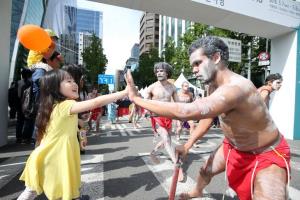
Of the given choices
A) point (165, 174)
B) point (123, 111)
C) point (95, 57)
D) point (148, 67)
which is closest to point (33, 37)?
point (165, 174)

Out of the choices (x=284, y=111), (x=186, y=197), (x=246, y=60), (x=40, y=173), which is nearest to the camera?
(x=40, y=173)

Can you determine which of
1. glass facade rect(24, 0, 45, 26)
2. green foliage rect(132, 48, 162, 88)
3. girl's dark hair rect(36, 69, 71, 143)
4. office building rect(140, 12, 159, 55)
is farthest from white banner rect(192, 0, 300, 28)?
office building rect(140, 12, 159, 55)

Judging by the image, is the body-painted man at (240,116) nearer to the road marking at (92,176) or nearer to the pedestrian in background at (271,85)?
the road marking at (92,176)

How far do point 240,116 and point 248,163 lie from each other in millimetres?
427

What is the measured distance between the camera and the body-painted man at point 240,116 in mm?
2383

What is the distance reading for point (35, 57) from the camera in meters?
5.38

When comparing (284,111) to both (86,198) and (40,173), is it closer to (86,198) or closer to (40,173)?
(86,198)

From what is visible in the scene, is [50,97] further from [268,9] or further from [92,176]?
[268,9]

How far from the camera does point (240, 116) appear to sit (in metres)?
2.57

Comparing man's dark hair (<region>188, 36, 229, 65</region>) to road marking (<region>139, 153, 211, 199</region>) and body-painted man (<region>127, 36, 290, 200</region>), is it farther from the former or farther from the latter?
road marking (<region>139, 153, 211, 199</region>)

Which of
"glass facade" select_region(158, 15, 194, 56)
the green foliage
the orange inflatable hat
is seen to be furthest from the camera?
"glass facade" select_region(158, 15, 194, 56)

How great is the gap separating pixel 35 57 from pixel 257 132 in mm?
3857

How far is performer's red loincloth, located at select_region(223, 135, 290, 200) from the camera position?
2.63 m

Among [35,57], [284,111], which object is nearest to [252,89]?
[35,57]
